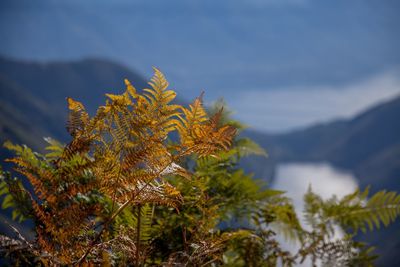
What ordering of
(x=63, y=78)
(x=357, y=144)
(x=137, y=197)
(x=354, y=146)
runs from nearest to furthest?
(x=137, y=197) → (x=357, y=144) → (x=354, y=146) → (x=63, y=78)

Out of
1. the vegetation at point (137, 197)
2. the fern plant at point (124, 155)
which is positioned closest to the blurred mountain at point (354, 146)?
the vegetation at point (137, 197)

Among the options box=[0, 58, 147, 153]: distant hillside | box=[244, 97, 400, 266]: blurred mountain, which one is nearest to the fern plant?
box=[244, 97, 400, 266]: blurred mountain

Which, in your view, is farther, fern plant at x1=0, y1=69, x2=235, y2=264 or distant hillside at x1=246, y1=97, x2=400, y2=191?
distant hillside at x1=246, y1=97, x2=400, y2=191

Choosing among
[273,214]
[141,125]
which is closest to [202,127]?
[141,125]

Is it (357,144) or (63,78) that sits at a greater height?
(63,78)

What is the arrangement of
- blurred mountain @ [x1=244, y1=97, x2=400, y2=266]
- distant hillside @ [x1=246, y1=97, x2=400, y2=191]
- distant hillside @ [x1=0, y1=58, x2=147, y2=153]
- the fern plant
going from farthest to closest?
distant hillside @ [x1=0, y1=58, x2=147, y2=153]
distant hillside @ [x1=246, y1=97, x2=400, y2=191]
blurred mountain @ [x1=244, y1=97, x2=400, y2=266]
the fern plant

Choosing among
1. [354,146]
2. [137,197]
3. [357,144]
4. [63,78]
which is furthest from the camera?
[63,78]

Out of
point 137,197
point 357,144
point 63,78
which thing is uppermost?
point 63,78

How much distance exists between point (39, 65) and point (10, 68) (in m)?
12.5

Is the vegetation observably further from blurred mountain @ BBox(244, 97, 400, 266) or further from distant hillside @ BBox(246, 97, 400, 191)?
distant hillside @ BBox(246, 97, 400, 191)

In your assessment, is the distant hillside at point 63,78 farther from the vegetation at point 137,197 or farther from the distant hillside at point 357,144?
the vegetation at point 137,197

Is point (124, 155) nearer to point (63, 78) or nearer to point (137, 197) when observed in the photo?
point (137, 197)

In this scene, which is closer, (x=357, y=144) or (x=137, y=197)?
(x=137, y=197)

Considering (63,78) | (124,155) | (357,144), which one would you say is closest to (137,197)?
(124,155)
